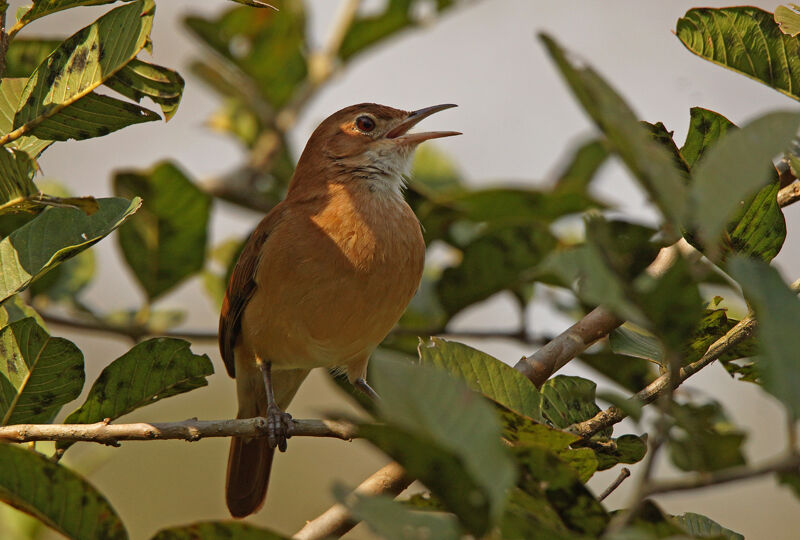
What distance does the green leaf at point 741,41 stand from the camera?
2.43 meters

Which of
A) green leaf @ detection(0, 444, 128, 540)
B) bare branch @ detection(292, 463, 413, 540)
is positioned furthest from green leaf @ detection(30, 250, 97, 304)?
green leaf @ detection(0, 444, 128, 540)

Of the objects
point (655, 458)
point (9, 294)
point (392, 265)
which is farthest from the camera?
point (392, 265)

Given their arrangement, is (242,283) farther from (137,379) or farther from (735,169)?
(735,169)

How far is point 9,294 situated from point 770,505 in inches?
419

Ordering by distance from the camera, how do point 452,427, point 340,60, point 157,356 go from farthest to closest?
point 340,60 → point 157,356 → point 452,427

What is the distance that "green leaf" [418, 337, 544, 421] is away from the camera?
2168 mm

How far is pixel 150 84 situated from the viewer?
2.59m

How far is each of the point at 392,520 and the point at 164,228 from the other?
10.6 feet

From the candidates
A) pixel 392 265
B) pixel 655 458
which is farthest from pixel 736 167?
pixel 392 265

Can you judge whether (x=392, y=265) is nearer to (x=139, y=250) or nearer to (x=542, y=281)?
(x=542, y=281)

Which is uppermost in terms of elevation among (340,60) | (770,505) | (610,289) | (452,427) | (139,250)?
(340,60)

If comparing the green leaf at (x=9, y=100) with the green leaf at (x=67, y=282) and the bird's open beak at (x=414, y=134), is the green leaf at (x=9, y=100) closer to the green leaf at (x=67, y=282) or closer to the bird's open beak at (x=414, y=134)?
the green leaf at (x=67, y=282)

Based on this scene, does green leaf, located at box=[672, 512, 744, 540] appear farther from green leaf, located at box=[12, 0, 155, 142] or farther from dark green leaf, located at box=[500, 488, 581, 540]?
green leaf, located at box=[12, 0, 155, 142]

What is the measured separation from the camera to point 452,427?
3.98 ft
